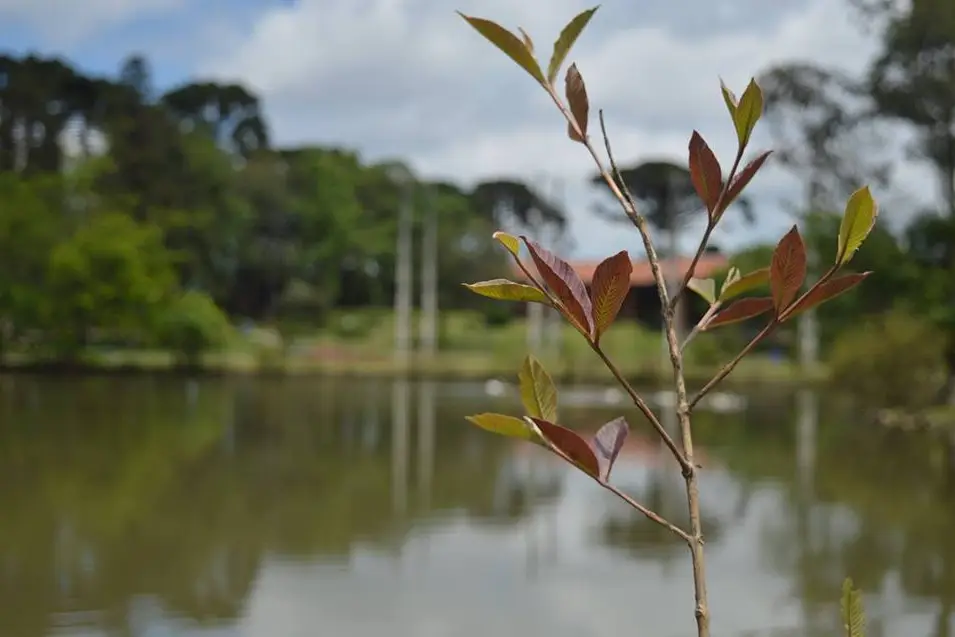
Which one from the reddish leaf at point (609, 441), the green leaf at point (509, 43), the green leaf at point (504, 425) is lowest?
the reddish leaf at point (609, 441)

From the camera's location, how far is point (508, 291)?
29.2 inches

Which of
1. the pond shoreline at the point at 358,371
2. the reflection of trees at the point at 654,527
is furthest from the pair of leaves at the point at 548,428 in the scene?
the pond shoreline at the point at 358,371

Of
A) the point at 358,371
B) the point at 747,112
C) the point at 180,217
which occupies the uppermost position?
the point at 180,217

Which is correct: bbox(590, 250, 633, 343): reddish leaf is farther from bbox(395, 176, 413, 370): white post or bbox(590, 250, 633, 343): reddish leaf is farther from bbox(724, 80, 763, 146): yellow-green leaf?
bbox(395, 176, 413, 370): white post

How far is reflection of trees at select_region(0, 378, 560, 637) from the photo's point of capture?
439cm

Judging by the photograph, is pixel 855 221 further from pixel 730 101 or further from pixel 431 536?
pixel 431 536

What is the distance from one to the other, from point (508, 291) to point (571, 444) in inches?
3.9

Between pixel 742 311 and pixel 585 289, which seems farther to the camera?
pixel 742 311

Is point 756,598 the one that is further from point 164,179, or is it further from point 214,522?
point 164,179

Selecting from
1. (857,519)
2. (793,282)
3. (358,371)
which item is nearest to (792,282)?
(793,282)

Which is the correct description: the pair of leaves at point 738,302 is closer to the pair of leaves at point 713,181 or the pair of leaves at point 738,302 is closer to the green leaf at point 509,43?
the pair of leaves at point 713,181

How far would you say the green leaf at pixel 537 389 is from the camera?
0.77 metres

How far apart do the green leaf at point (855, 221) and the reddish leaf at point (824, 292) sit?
0.04 ft

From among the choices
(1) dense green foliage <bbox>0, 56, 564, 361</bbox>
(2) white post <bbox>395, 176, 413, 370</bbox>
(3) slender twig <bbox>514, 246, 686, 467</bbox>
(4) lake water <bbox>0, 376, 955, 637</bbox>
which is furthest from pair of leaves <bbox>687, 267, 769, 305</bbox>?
(2) white post <bbox>395, 176, 413, 370</bbox>
